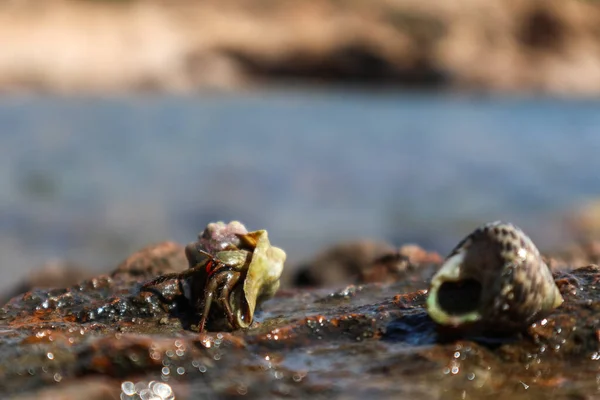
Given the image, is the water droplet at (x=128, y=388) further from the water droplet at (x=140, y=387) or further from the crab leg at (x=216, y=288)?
the crab leg at (x=216, y=288)

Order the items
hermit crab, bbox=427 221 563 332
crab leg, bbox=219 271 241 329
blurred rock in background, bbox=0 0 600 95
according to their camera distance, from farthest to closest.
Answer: blurred rock in background, bbox=0 0 600 95 < crab leg, bbox=219 271 241 329 < hermit crab, bbox=427 221 563 332

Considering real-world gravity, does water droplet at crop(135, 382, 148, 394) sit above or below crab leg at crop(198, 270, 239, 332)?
below

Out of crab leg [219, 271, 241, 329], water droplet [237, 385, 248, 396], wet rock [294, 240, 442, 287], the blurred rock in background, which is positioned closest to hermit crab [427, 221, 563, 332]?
water droplet [237, 385, 248, 396]

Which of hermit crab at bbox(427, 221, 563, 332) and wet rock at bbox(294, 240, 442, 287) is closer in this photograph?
hermit crab at bbox(427, 221, 563, 332)

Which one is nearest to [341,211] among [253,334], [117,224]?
[117,224]

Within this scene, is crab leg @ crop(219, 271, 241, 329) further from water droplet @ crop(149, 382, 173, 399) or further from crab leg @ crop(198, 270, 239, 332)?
water droplet @ crop(149, 382, 173, 399)

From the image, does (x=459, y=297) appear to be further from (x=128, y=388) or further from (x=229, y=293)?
(x=128, y=388)
